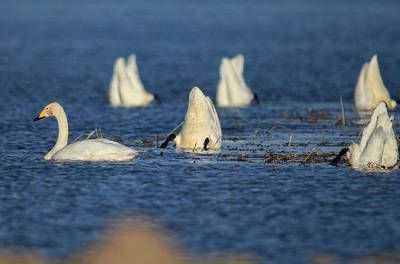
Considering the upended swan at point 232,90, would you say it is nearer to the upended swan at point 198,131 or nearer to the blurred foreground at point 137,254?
the upended swan at point 198,131

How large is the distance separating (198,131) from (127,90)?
415 inches

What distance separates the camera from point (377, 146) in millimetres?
16781

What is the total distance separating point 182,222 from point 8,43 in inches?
1975

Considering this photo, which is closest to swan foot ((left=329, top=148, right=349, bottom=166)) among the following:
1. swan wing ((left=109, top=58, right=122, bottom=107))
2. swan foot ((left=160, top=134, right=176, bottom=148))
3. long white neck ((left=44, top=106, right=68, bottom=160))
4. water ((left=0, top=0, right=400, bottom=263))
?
water ((left=0, top=0, right=400, bottom=263))

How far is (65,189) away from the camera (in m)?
16.0

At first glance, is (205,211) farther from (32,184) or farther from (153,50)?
(153,50)

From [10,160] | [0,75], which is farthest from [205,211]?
[0,75]

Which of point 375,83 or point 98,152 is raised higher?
point 375,83

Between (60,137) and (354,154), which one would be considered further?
(60,137)

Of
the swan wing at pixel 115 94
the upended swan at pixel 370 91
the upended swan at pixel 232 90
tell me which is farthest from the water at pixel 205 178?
the upended swan at pixel 232 90

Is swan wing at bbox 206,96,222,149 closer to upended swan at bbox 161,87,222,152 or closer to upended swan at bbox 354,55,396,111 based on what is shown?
upended swan at bbox 161,87,222,152

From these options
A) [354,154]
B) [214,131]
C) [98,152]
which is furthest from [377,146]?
[98,152]

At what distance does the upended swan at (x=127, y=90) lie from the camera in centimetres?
2925

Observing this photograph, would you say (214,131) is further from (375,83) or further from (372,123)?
(375,83)
